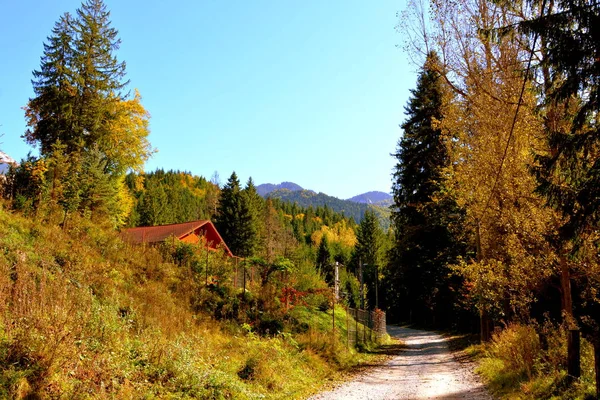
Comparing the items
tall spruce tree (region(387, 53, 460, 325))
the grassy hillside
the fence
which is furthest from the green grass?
tall spruce tree (region(387, 53, 460, 325))

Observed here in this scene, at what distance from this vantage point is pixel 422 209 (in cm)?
2719

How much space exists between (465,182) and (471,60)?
425 cm

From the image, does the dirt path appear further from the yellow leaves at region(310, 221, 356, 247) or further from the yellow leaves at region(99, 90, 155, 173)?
the yellow leaves at region(310, 221, 356, 247)

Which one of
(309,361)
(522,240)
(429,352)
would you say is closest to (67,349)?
(309,361)

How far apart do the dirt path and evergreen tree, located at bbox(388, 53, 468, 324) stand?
1238cm

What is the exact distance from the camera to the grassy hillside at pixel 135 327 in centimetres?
622

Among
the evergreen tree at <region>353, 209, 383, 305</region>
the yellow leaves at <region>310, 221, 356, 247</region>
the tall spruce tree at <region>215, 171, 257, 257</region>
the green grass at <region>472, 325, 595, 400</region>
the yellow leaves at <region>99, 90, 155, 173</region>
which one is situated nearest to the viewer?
the green grass at <region>472, 325, 595, 400</region>

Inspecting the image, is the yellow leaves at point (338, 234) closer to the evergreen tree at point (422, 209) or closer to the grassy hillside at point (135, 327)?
the evergreen tree at point (422, 209)

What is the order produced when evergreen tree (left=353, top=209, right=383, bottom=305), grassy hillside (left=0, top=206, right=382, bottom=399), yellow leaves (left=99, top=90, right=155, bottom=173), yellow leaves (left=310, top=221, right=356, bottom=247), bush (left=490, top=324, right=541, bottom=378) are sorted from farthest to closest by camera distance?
yellow leaves (left=310, top=221, right=356, bottom=247) → evergreen tree (left=353, top=209, right=383, bottom=305) → yellow leaves (left=99, top=90, right=155, bottom=173) → bush (left=490, top=324, right=541, bottom=378) → grassy hillside (left=0, top=206, right=382, bottom=399)

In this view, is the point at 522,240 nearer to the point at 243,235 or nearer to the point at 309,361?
the point at 309,361

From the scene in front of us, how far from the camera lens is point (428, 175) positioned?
95.6ft

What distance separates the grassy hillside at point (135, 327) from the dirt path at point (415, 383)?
1056mm

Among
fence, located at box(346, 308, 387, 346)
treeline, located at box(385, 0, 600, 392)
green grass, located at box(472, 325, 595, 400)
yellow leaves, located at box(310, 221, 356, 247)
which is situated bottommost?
fence, located at box(346, 308, 387, 346)

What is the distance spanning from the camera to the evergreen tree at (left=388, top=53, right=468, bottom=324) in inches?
1120
